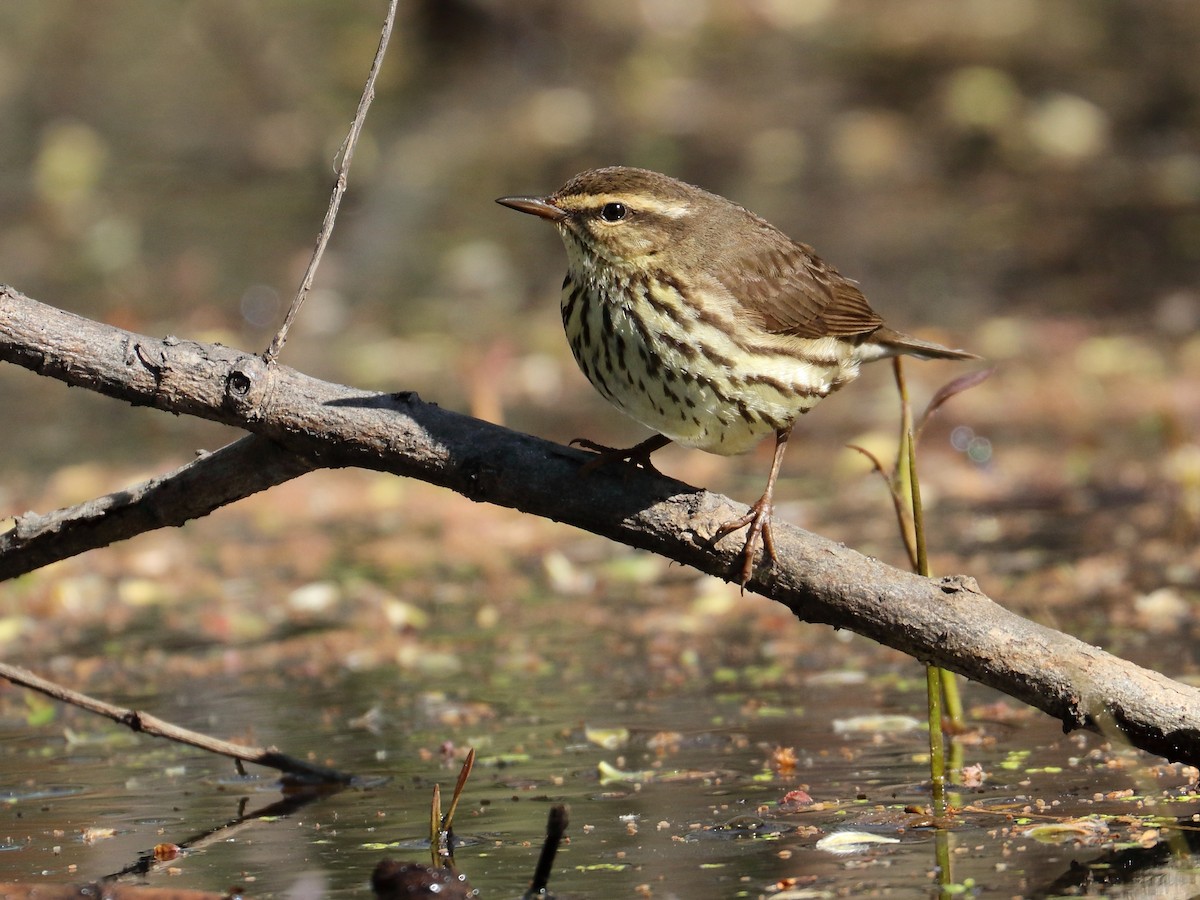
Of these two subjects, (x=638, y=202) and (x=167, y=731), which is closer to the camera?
(x=167, y=731)

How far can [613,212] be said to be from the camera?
4.74m

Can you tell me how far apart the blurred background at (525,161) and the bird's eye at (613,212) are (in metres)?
3.14

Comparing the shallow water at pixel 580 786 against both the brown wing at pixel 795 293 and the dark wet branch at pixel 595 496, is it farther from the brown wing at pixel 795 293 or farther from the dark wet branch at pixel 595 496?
the brown wing at pixel 795 293

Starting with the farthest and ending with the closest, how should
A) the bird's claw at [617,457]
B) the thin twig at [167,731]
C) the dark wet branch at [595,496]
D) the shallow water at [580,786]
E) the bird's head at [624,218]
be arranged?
the bird's head at [624,218], the thin twig at [167,731], the bird's claw at [617,457], the dark wet branch at [595,496], the shallow water at [580,786]

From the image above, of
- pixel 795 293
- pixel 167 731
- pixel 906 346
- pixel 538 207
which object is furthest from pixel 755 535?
pixel 167 731

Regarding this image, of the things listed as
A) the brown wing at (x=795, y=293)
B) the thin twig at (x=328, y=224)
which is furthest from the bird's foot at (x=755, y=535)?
the thin twig at (x=328, y=224)

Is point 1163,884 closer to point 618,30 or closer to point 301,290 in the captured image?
Answer: point 301,290

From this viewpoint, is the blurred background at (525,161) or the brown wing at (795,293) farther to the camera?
Result: the blurred background at (525,161)

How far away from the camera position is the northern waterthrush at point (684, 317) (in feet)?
14.8

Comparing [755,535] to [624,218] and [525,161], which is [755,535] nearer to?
[624,218]

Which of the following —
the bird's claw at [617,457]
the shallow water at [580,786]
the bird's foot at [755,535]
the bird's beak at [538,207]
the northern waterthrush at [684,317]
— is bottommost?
the shallow water at [580,786]

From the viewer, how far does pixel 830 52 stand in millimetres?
15969

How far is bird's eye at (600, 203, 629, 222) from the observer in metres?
4.72

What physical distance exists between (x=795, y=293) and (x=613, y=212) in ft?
1.87
